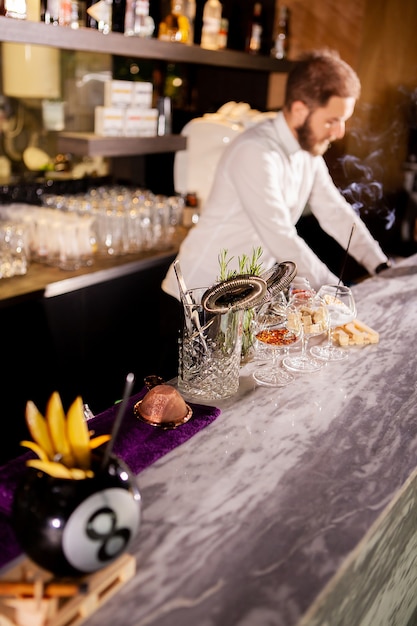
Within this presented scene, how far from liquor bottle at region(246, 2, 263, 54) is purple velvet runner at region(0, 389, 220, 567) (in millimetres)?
3323

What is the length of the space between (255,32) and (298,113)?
1.97 m

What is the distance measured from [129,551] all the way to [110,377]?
249 centimetres

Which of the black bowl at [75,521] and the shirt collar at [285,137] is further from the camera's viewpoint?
the shirt collar at [285,137]

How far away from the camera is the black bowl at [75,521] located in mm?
841

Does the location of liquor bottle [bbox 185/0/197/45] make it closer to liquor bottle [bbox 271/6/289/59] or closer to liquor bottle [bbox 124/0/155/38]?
liquor bottle [bbox 124/0/155/38]

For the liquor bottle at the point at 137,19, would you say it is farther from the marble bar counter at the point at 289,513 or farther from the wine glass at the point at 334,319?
the marble bar counter at the point at 289,513

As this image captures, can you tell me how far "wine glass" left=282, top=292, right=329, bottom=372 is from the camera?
5.57 ft

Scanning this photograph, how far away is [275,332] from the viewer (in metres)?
1.65

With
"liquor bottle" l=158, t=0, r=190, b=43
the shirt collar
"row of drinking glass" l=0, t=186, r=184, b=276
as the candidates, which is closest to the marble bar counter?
the shirt collar

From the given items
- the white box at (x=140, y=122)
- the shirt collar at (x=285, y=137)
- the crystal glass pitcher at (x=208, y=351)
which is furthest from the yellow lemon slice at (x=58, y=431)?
the white box at (x=140, y=122)

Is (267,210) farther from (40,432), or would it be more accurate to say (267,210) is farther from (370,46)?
(370,46)

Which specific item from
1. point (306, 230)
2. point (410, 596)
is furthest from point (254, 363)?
point (306, 230)

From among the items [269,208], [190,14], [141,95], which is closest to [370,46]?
[190,14]

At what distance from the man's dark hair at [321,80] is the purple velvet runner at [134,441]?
1448 millimetres
